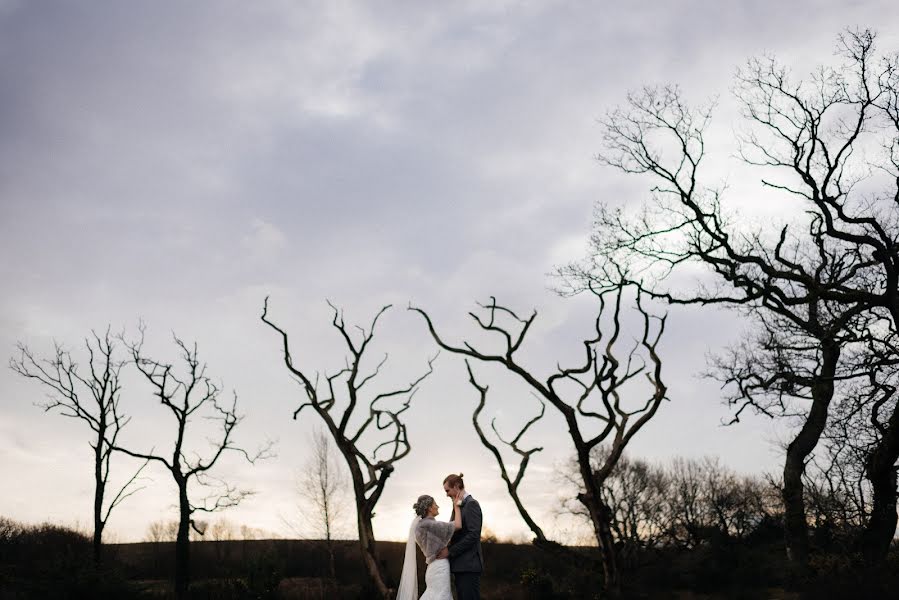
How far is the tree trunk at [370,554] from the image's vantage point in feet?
57.3

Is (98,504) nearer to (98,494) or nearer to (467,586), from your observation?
(98,494)

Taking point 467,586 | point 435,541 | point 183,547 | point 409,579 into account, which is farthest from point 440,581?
point 183,547

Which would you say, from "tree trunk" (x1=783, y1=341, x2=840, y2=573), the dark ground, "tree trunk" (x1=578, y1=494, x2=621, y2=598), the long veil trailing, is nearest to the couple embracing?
the long veil trailing

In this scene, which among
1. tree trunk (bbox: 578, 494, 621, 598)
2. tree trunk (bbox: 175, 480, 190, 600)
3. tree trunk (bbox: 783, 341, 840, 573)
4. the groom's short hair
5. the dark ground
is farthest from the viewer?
tree trunk (bbox: 175, 480, 190, 600)

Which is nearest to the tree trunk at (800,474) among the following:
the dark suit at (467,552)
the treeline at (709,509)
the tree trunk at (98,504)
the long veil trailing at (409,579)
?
the treeline at (709,509)

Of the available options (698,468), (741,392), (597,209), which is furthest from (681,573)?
(698,468)

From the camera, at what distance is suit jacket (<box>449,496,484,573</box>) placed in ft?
29.2

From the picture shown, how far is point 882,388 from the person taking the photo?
16625 mm

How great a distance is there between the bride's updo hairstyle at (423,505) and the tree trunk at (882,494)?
11.3 meters

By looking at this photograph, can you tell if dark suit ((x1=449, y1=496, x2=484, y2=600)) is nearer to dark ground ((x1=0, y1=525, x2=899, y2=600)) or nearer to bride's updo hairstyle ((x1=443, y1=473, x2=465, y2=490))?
bride's updo hairstyle ((x1=443, y1=473, x2=465, y2=490))

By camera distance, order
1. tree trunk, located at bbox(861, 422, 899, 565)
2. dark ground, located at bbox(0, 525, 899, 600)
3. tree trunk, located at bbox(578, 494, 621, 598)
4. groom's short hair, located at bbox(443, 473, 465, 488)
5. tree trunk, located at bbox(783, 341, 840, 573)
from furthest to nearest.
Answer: tree trunk, located at bbox(783, 341, 840, 573) < dark ground, located at bbox(0, 525, 899, 600) < tree trunk, located at bbox(578, 494, 621, 598) < tree trunk, located at bbox(861, 422, 899, 565) < groom's short hair, located at bbox(443, 473, 465, 488)

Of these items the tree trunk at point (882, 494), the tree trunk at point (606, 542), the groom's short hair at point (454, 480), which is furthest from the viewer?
the tree trunk at point (606, 542)

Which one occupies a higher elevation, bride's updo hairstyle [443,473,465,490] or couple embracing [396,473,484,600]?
bride's updo hairstyle [443,473,465,490]

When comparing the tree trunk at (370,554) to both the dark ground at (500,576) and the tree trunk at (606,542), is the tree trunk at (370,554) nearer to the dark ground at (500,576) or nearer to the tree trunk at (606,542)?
the dark ground at (500,576)
